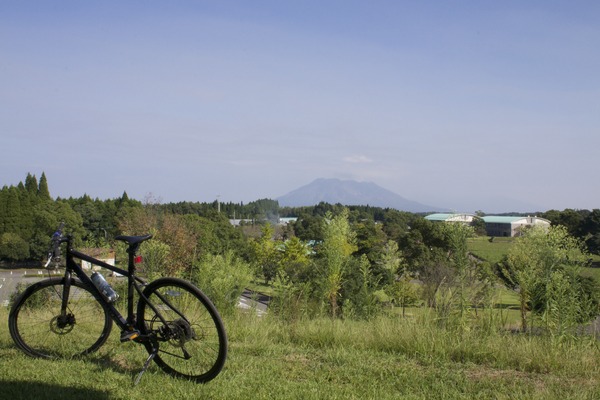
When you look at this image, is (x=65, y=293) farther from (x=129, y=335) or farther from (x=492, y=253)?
(x=492, y=253)

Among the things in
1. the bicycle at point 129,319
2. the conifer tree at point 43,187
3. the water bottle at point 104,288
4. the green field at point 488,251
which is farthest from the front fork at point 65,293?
the conifer tree at point 43,187

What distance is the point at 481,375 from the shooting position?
13.9ft

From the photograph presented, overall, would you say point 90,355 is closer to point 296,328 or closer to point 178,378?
point 178,378

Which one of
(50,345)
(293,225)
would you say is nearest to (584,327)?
(50,345)

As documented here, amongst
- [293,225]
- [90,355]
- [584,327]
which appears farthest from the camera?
[293,225]

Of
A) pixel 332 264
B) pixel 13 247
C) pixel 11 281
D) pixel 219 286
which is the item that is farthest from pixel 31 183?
pixel 219 286

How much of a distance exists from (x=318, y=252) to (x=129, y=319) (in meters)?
17.5

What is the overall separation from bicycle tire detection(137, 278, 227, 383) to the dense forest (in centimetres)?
262

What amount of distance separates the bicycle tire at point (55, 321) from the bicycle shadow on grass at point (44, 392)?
89 cm

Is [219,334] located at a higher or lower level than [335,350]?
higher

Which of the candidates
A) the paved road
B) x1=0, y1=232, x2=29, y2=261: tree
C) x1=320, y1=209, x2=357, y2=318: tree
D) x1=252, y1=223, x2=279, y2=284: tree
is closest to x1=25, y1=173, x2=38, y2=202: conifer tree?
x1=0, y1=232, x2=29, y2=261: tree

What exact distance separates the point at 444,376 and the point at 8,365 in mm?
3505

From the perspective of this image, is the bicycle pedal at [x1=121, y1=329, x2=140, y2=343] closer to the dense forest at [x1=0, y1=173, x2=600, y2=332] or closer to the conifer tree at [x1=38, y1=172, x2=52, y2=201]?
the dense forest at [x1=0, y1=173, x2=600, y2=332]

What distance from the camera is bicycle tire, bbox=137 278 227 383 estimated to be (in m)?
4.11
